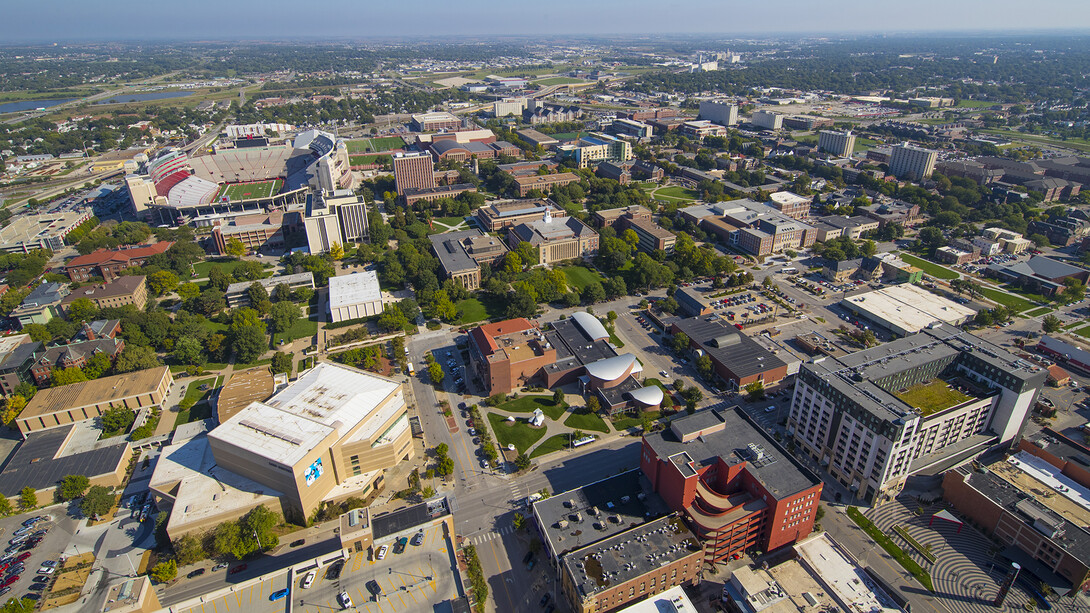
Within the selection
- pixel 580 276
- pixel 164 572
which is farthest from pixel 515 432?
pixel 580 276

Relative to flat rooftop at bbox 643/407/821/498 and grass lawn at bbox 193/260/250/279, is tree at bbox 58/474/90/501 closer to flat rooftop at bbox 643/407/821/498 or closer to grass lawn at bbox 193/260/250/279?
grass lawn at bbox 193/260/250/279

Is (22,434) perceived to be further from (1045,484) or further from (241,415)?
(1045,484)

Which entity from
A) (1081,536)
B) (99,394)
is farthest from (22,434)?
(1081,536)

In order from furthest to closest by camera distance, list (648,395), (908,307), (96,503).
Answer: (908,307) < (648,395) < (96,503)

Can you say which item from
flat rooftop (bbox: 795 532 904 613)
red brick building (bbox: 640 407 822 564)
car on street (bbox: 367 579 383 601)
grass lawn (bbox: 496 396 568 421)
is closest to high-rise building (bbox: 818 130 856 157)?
grass lawn (bbox: 496 396 568 421)

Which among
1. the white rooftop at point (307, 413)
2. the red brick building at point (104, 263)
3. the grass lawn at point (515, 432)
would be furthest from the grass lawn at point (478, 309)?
the red brick building at point (104, 263)

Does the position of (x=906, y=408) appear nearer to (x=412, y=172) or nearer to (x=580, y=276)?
(x=580, y=276)

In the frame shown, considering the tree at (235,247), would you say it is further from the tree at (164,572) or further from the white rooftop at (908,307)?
the white rooftop at (908,307)
